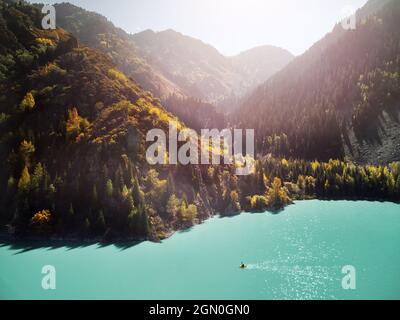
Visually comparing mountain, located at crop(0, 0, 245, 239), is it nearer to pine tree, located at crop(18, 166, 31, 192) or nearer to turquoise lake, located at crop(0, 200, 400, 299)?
pine tree, located at crop(18, 166, 31, 192)

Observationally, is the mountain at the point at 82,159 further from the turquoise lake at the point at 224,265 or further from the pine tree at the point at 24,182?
the turquoise lake at the point at 224,265

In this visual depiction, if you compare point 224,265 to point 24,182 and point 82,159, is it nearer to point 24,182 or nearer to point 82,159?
point 82,159

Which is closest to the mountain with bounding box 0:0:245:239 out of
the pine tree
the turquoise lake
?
the pine tree

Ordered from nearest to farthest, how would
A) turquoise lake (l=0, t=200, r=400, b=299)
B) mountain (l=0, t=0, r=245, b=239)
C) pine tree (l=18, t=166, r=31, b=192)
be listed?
turquoise lake (l=0, t=200, r=400, b=299)
mountain (l=0, t=0, r=245, b=239)
pine tree (l=18, t=166, r=31, b=192)
